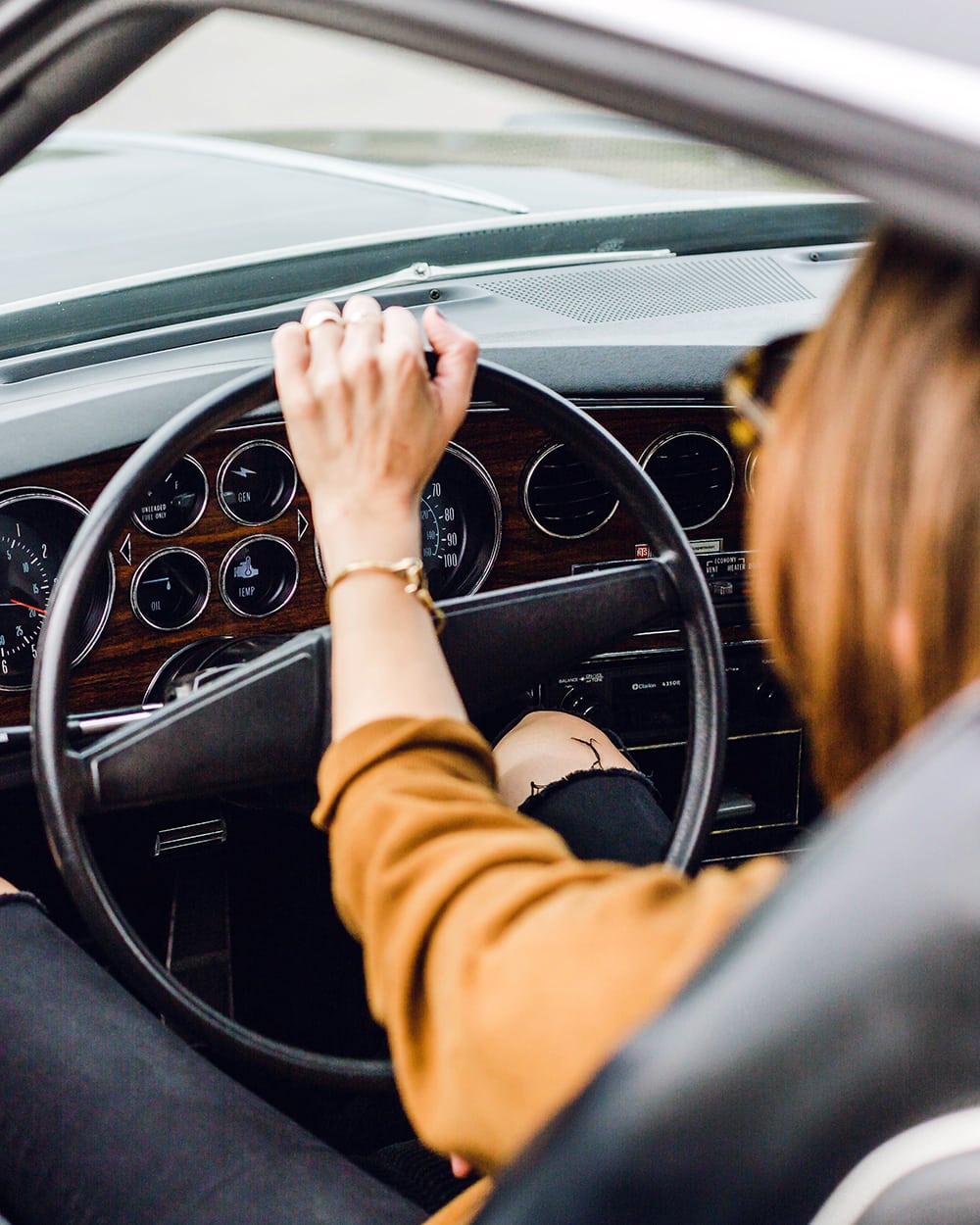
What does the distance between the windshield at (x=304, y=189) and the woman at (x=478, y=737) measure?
89 centimetres

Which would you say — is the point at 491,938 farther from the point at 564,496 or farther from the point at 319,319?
the point at 564,496

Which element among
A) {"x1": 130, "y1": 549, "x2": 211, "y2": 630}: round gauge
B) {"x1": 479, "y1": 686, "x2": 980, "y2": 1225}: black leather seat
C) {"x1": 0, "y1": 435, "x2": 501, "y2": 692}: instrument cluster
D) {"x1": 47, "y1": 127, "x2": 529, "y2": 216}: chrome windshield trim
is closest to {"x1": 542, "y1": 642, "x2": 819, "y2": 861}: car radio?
{"x1": 0, "y1": 435, "x2": 501, "y2": 692}: instrument cluster

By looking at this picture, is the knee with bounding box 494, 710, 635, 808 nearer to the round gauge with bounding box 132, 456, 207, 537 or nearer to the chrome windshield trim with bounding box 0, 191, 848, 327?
the round gauge with bounding box 132, 456, 207, 537

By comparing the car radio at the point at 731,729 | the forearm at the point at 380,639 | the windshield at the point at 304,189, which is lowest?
the car radio at the point at 731,729

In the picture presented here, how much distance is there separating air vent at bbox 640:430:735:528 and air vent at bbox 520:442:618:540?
0.27ft

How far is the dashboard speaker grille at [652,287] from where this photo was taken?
187cm

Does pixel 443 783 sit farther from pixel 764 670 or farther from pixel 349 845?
pixel 764 670

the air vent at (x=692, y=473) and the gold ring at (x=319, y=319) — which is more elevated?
the gold ring at (x=319, y=319)

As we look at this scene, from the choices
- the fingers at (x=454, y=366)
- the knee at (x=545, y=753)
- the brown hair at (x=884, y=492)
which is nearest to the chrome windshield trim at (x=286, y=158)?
the knee at (x=545, y=753)

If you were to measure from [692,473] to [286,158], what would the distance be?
102 centimetres

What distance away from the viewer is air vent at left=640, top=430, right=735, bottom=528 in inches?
70.4

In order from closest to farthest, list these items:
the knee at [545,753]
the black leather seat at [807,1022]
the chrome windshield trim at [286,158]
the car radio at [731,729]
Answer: the black leather seat at [807,1022] → the knee at [545,753] → the car radio at [731,729] → the chrome windshield trim at [286,158]

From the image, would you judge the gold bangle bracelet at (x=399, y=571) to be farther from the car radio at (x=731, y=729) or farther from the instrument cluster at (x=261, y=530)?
the car radio at (x=731, y=729)

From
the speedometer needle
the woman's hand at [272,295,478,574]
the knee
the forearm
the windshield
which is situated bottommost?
the knee
